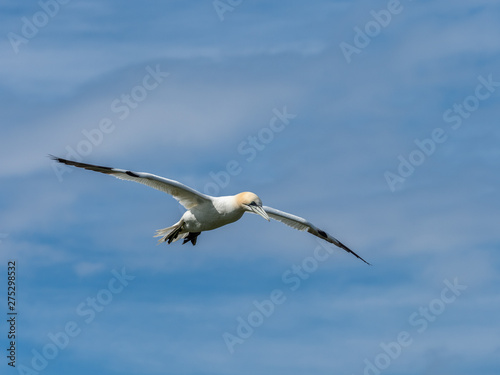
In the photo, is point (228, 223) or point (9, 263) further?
point (9, 263)

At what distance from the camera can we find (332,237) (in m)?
38.6

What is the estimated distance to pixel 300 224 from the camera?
38.0 metres

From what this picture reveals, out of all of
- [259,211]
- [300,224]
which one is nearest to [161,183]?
[259,211]

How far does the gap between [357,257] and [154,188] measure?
8352 millimetres

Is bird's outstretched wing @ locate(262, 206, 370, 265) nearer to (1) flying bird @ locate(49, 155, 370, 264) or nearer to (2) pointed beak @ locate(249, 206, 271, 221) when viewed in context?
(1) flying bird @ locate(49, 155, 370, 264)

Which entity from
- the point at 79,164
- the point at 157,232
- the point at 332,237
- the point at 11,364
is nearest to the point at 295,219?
the point at 332,237

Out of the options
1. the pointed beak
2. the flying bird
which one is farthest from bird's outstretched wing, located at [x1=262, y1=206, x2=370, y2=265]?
the pointed beak

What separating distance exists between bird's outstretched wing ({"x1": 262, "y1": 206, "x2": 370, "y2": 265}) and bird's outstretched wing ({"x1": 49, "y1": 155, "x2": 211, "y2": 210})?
291cm

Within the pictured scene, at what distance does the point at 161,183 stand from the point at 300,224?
20.3 feet

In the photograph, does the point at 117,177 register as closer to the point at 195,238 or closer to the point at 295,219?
the point at 195,238

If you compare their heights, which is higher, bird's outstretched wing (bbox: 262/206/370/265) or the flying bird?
the flying bird

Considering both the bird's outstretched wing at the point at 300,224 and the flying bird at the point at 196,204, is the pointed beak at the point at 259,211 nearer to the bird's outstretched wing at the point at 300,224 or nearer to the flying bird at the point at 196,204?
the flying bird at the point at 196,204

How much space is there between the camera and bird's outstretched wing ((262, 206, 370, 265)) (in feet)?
122

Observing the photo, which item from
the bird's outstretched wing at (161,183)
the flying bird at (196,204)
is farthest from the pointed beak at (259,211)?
the bird's outstretched wing at (161,183)
